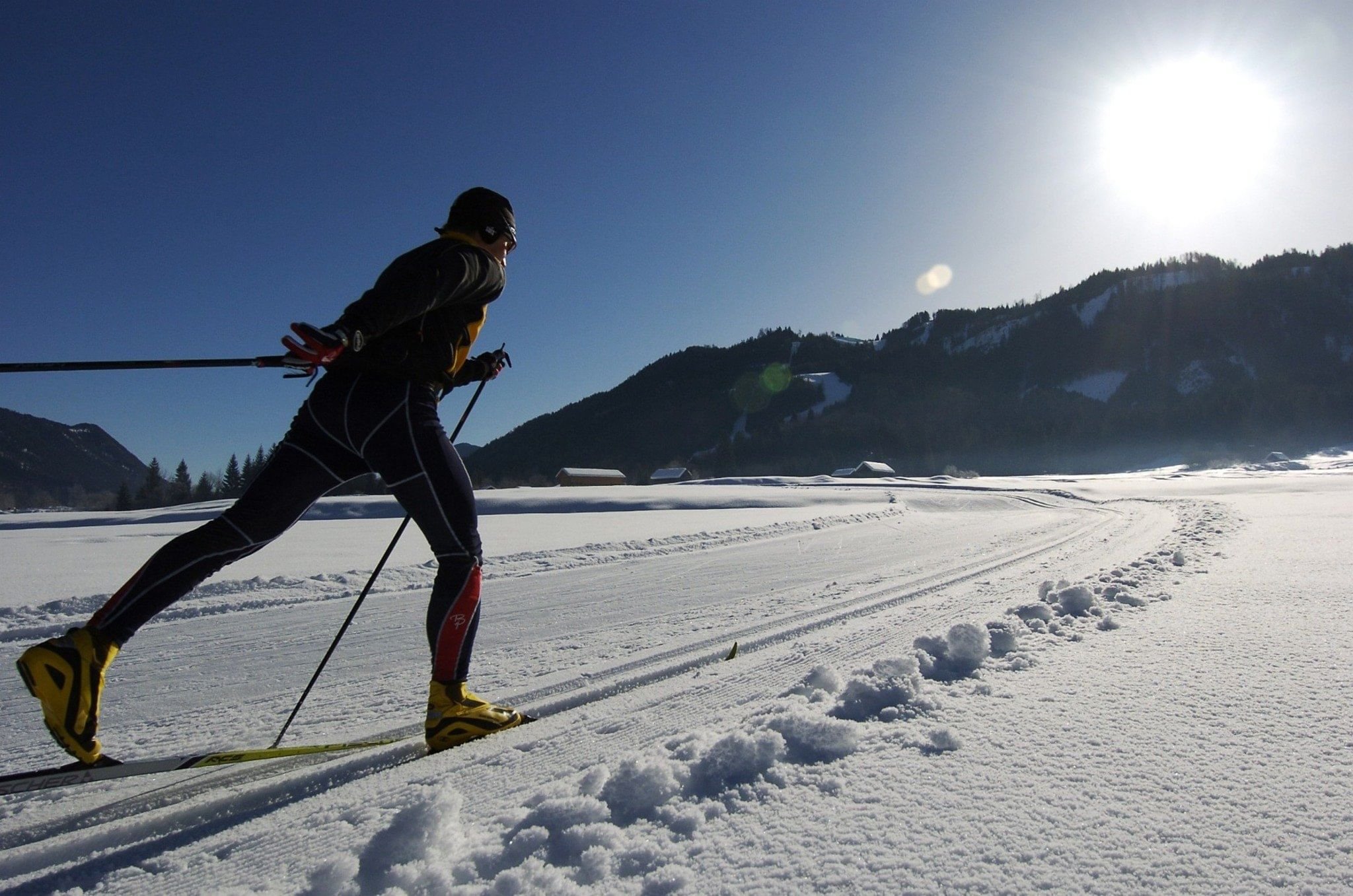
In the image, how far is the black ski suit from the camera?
1.87 m

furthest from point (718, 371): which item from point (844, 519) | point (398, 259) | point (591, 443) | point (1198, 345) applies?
point (398, 259)

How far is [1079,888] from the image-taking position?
3.52 feet

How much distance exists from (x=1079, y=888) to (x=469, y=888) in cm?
103

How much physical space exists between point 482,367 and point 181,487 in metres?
75.2

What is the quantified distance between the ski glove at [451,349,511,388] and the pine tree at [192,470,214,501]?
209 feet

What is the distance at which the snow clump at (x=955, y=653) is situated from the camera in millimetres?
2344

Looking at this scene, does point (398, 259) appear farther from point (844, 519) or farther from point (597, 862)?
point (844, 519)

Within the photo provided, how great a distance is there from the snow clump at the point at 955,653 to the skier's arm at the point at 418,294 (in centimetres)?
204

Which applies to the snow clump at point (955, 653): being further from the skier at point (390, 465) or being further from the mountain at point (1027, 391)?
the mountain at point (1027, 391)

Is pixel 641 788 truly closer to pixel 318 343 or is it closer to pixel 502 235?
pixel 318 343

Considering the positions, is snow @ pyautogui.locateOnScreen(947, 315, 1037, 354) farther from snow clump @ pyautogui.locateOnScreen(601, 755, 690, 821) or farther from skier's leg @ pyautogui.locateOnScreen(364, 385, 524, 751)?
snow clump @ pyautogui.locateOnScreen(601, 755, 690, 821)

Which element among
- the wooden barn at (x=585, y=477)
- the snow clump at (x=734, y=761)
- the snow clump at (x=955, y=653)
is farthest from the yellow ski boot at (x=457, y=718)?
the wooden barn at (x=585, y=477)

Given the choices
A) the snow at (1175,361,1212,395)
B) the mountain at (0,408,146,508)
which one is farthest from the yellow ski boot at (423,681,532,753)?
the mountain at (0,408,146,508)

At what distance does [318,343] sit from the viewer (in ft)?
5.66
